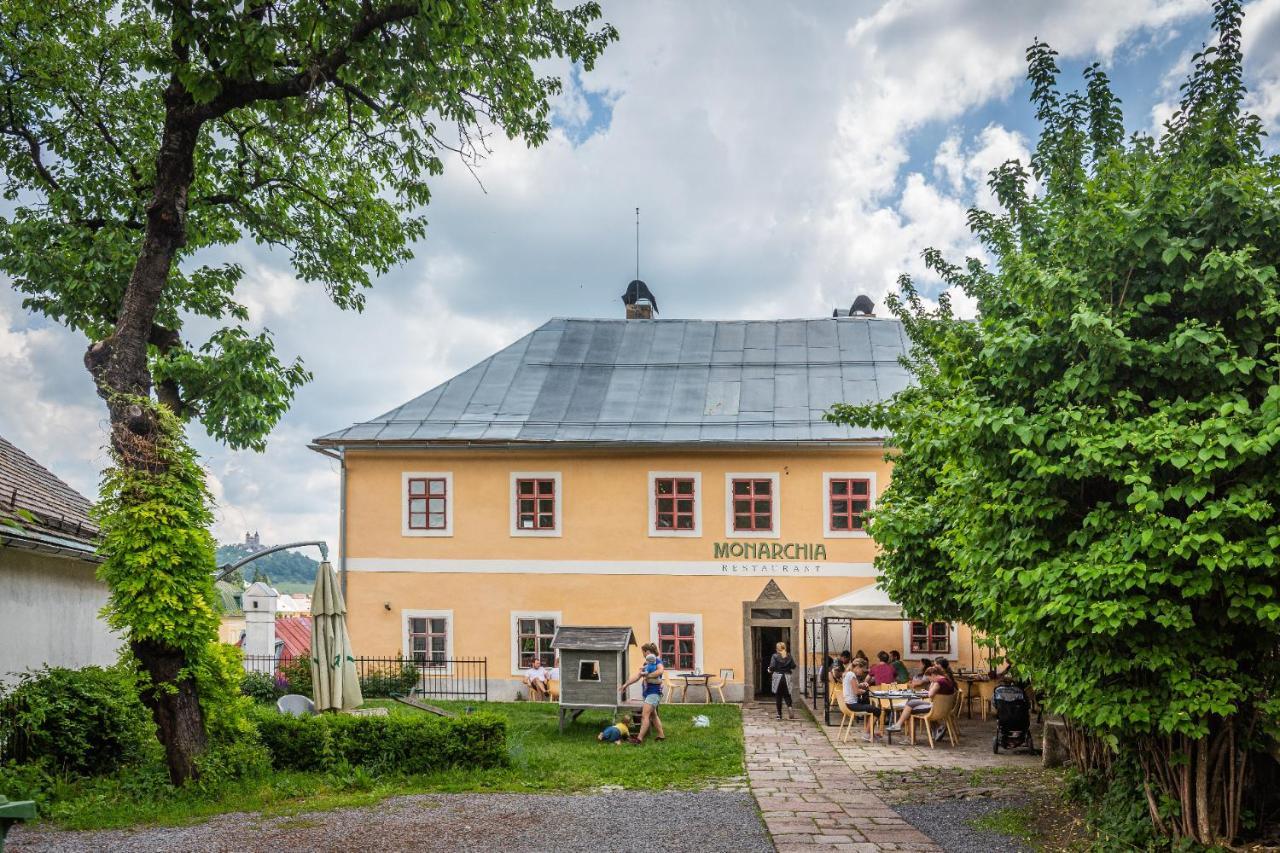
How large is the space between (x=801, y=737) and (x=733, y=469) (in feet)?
23.7

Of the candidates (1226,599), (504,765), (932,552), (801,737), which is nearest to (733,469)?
(801,737)

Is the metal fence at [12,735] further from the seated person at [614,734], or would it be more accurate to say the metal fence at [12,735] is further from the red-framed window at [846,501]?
the red-framed window at [846,501]

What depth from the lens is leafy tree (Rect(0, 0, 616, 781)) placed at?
9578 mm

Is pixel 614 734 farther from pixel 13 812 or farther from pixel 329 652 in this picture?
pixel 13 812

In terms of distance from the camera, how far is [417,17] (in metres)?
9.40

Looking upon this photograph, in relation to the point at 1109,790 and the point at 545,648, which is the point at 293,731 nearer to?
the point at 1109,790

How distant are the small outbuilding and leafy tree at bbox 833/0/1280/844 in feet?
25.6

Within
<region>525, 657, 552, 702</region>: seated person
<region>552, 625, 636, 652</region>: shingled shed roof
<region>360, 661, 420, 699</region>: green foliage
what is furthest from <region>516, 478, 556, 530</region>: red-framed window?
<region>552, 625, 636, 652</region>: shingled shed roof

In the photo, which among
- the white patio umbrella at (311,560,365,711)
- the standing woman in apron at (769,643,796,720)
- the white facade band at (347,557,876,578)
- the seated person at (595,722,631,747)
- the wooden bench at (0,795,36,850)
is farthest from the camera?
the white facade band at (347,557,876,578)

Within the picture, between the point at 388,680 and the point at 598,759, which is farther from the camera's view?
Answer: the point at 388,680

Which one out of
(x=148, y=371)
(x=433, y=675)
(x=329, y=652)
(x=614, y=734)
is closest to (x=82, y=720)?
(x=329, y=652)

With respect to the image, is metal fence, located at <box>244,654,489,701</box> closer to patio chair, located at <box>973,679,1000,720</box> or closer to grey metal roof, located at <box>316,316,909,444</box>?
grey metal roof, located at <box>316,316,909,444</box>

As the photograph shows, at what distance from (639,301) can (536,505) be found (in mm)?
8315

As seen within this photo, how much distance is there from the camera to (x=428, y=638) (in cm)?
2064
